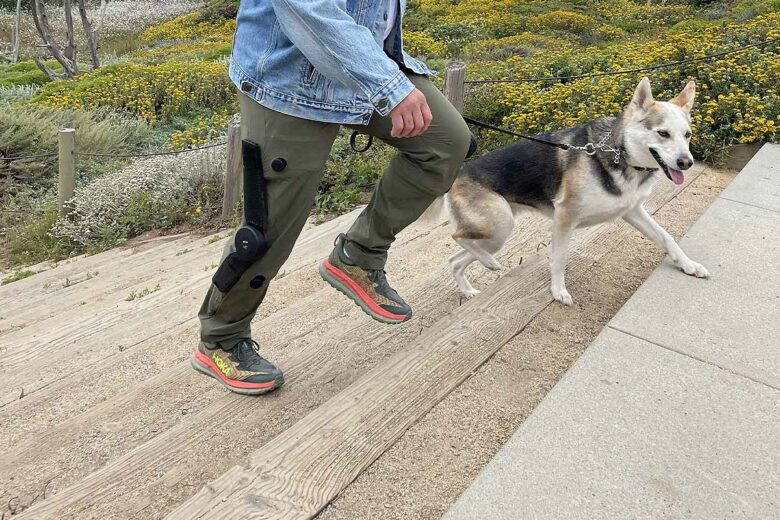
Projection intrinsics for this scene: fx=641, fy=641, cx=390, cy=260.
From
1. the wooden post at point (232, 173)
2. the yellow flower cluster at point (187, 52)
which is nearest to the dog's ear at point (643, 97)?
the wooden post at point (232, 173)

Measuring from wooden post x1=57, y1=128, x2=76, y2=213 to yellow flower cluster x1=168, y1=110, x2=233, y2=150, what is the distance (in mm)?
1826

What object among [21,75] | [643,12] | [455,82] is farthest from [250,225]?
[643,12]

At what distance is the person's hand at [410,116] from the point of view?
1.94 metres

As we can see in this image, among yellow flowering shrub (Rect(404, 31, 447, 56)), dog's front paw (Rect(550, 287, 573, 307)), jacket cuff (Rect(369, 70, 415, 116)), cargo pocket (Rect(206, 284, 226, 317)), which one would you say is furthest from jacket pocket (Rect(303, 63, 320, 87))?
yellow flowering shrub (Rect(404, 31, 447, 56))

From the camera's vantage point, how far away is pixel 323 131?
2.10 metres

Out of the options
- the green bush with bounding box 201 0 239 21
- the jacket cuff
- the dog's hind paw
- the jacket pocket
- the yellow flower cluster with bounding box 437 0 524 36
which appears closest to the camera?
the jacket cuff

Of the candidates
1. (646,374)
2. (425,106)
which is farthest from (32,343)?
(646,374)

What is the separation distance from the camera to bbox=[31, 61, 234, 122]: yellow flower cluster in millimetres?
10974

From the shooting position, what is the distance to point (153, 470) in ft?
6.91

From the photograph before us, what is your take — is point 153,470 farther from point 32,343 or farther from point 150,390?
point 32,343

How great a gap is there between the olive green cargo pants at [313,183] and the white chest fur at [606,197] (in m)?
1.26

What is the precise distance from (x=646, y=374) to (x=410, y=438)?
0.92 meters

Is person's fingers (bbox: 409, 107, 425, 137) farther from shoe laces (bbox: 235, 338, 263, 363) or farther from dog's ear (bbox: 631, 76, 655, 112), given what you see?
dog's ear (bbox: 631, 76, 655, 112)

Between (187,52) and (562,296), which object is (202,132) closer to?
(562,296)
